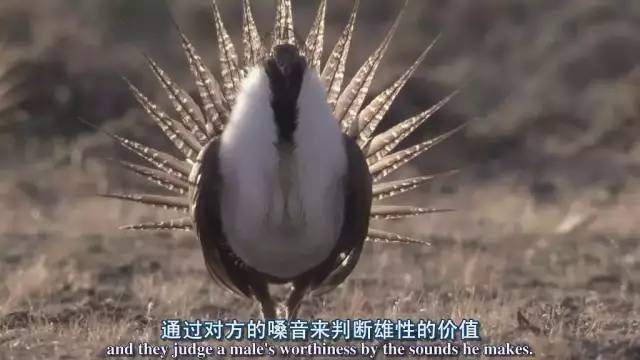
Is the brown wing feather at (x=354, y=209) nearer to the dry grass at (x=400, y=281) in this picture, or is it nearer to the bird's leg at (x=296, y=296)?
the bird's leg at (x=296, y=296)

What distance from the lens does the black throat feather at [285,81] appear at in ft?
10.6

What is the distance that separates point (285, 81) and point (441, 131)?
6876mm

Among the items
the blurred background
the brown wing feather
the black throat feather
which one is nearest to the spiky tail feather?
the brown wing feather

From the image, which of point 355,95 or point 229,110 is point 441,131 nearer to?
point 355,95

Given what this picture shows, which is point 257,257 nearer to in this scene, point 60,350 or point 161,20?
point 60,350

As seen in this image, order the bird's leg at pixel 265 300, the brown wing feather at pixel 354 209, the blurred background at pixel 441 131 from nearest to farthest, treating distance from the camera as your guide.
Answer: the brown wing feather at pixel 354 209 < the bird's leg at pixel 265 300 < the blurred background at pixel 441 131

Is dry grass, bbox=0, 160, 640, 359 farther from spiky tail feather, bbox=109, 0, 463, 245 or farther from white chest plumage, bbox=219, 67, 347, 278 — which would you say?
white chest plumage, bbox=219, 67, 347, 278

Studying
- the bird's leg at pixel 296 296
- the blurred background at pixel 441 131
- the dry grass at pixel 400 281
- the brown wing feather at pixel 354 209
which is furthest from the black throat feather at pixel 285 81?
the blurred background at pixel 441 131

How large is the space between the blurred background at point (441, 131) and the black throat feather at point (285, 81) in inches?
43.5

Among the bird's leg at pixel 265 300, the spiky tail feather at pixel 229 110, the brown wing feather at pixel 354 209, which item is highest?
the spiky tail feather at pixel 229 110

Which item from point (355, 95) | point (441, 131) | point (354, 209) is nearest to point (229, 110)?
point (355, 95)

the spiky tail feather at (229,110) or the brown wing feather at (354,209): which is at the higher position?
the spiky tail feather at (229,110)

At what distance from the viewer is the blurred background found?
548 centimetres

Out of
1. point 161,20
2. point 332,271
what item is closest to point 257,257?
point 332,271
